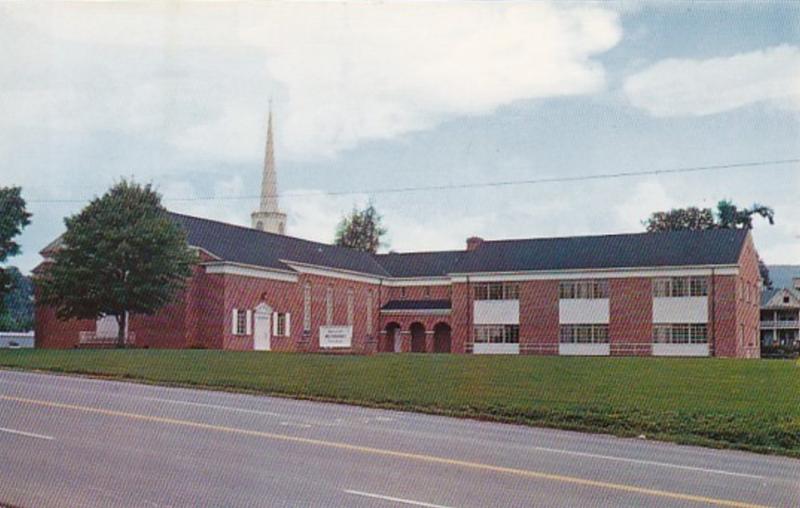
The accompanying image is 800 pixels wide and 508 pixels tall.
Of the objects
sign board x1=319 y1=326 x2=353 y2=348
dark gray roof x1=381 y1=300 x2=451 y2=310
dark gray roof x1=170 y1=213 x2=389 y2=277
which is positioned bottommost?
sign board x1=319 y1=326 x2=353 y2=348

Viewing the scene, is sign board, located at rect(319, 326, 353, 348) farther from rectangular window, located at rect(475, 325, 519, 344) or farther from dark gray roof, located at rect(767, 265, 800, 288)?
dark gray roof, located at rect(767, 265, 800, 288)

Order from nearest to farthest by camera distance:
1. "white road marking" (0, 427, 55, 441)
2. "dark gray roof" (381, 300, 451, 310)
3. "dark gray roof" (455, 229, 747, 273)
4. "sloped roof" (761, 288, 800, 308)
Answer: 1. "white road marking" (0, 427, 55, 441)
2. "dark gray roof" (455, 229, 747, 273)
3. "dark gray roof" (381, 300, 451, 310)
4. "sloped roof" (761, 288, 800, 308)

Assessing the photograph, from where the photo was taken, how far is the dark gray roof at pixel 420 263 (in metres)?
79.4

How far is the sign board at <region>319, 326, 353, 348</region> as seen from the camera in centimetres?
4544

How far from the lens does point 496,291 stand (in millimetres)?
69375

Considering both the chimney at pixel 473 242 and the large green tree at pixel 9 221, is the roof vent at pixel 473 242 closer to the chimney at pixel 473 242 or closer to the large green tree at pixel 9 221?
the chimney at pixel 473 242

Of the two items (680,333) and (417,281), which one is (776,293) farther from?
(417,281)

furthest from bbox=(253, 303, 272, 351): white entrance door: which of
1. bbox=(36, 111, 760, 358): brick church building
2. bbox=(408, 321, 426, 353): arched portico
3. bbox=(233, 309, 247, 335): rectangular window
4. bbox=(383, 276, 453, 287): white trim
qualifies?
bbox=(383, 276, 453, 287): white trim

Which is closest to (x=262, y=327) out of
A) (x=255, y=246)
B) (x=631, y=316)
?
(x=255, y=246)

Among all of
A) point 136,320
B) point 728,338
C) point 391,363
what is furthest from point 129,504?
point 728,338

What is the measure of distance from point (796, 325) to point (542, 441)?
83924 mm

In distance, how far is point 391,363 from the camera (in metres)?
36.3

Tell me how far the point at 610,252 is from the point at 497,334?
9.57 metres

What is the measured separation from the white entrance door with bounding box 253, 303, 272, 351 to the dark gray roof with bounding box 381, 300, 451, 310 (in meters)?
17.7
